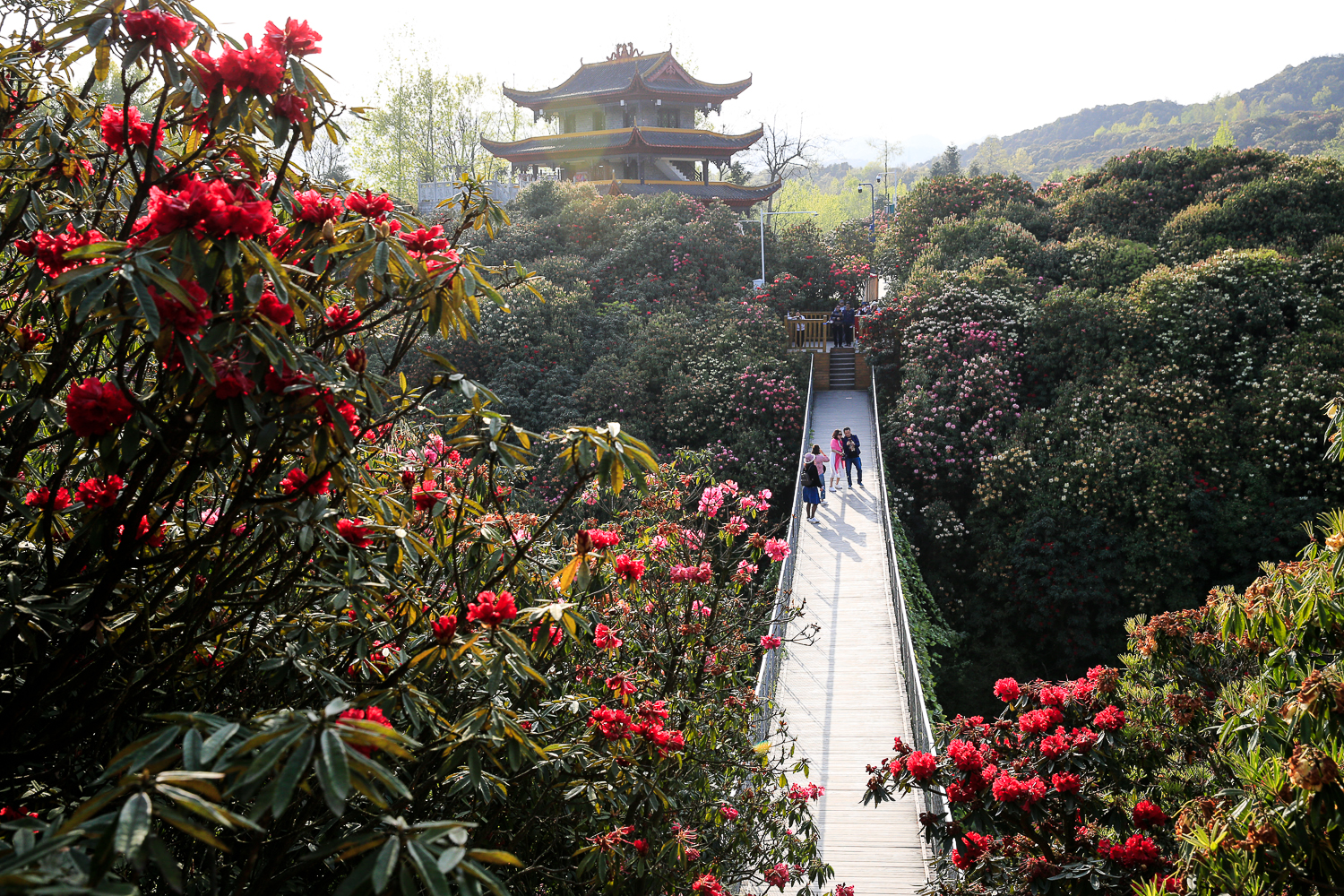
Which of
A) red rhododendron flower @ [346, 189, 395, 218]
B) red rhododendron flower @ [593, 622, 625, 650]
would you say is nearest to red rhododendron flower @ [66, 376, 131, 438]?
red rhododendron flower @ [346, 189, 395, 218]

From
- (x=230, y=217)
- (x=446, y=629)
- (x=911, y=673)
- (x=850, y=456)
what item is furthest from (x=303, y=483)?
(x=850, y=456)

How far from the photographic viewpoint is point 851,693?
8828 millimetres

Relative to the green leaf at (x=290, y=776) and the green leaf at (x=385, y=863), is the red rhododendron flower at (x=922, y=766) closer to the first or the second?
the green leaf at (x=385, y=863)

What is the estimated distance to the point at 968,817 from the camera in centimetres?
399

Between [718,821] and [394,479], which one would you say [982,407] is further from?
[394,479]

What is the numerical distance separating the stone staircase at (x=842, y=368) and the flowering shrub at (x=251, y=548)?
1645cm

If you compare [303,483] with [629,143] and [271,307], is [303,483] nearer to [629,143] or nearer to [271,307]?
[271,307]

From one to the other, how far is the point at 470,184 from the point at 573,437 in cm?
152

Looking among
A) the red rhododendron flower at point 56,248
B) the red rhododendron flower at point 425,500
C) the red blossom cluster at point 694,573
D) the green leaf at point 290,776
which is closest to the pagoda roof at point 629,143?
the red blossom cluster at point 694,573

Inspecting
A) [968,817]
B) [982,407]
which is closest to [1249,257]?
[982,407]

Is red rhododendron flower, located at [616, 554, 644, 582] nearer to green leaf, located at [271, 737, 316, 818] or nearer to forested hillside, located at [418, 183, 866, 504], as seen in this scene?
green leaf, located at [271, 737, 316, 818]

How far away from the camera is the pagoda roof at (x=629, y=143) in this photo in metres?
30.2

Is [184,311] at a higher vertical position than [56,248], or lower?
lower

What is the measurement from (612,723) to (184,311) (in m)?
2.15
